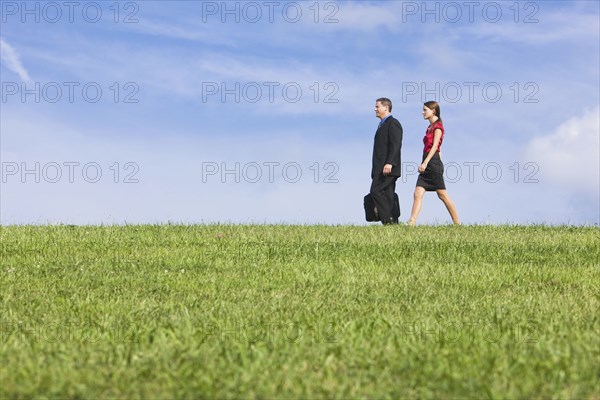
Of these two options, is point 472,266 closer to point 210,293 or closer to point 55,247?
point 210,293

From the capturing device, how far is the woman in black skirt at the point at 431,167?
54.6ft

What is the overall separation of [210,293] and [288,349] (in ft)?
8.97

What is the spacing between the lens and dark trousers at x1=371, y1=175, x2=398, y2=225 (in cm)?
1675

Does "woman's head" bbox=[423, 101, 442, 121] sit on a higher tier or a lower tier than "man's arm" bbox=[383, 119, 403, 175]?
higher

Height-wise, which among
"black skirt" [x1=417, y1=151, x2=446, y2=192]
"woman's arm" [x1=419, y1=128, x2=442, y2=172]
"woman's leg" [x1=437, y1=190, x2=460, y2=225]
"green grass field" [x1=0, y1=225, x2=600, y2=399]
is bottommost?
"green grass field" [x1=0, y1=225, x2=600, y2=399]

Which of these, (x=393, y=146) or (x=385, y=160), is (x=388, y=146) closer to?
(x=393, y=146)

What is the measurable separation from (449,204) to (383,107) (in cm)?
251

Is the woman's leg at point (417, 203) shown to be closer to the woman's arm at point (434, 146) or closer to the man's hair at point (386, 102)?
the woman's arm at point (434, 146)

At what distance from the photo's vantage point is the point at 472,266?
32.6 ft

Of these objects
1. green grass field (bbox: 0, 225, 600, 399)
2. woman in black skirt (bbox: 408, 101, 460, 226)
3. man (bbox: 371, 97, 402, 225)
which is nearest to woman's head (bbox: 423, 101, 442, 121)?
woman in black skirt (bbox: 408, 101, 460, 226)

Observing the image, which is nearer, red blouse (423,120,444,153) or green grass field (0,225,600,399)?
green grass field (0,225,600,399)

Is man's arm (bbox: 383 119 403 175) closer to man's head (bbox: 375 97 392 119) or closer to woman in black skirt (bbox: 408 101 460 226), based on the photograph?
man's head (bbox: 375 97 392 119)

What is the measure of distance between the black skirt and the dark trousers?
61 cm

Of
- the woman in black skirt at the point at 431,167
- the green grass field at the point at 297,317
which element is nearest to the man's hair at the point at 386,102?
the woman in black skirt at the point at 431,167
